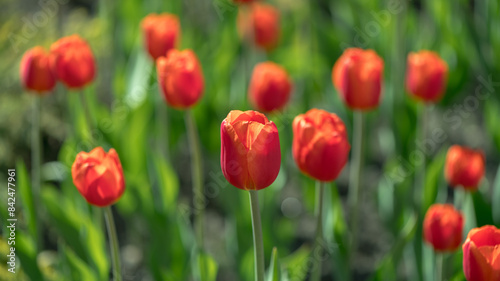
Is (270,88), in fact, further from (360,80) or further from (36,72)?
(36,72)

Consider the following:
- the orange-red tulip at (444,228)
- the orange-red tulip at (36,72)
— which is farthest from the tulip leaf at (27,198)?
the orange-red tulip at (444,228)

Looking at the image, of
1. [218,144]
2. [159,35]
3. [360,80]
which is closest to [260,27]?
[218,144]

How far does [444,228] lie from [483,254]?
30 centimetres

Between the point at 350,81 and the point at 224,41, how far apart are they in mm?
1073

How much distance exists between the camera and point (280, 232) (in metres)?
1.94

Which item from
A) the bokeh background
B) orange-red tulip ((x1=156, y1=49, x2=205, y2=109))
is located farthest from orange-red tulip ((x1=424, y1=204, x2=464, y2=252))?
orange-red tulip ((x1=156, y1=49, x2=205, y2=109))

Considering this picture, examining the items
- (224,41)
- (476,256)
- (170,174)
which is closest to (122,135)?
(170,174)

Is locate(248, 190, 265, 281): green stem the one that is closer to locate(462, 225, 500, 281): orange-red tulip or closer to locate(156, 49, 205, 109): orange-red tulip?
locate(462, 225, 500, 281): orange-red tulip

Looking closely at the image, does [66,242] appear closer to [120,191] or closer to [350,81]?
[120,191]

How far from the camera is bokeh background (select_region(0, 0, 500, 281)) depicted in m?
1.58

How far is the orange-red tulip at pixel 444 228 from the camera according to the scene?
49.8 inches

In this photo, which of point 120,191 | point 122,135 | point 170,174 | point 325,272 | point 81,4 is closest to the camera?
point 120,191

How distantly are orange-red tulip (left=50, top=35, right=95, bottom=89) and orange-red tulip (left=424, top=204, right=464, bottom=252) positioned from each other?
2.86 ft

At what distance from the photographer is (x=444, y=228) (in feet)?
4.15
